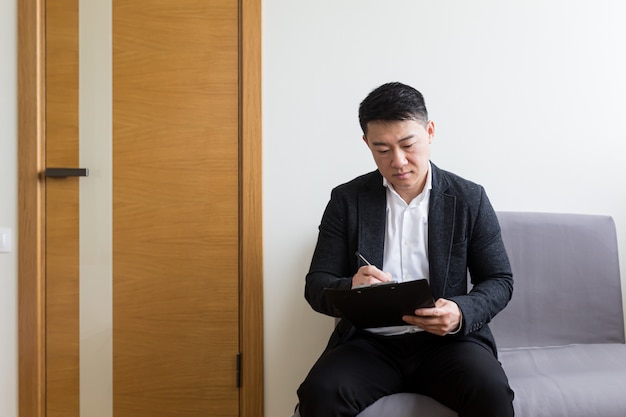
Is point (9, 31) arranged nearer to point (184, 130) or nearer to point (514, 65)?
point (184, 130)

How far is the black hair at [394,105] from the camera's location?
168 centimetres

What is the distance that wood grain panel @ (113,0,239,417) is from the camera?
2264 millimetres

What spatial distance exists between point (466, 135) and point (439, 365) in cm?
106

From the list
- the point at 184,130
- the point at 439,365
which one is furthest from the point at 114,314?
the point at 439,365

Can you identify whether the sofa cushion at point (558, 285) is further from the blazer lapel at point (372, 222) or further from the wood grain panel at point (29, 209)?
the wood grain panel at point (29, 209)

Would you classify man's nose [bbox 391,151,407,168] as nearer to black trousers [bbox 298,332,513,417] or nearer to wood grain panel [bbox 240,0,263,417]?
black trousers [bbox 298,332,513,417]

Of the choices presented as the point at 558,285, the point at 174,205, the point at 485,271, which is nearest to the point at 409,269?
the point at 485,271

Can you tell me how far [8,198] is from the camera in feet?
7.34

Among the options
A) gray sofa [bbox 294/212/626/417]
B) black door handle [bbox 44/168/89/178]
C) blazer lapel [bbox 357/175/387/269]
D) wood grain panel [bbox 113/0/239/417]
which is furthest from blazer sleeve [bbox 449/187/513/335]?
black door handle [bbox 44/168/89/178]

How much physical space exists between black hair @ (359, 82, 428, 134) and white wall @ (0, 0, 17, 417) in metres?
1.41

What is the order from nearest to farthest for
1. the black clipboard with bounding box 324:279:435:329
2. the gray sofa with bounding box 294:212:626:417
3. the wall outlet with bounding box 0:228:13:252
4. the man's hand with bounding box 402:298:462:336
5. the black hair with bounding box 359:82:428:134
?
the black clipboard with bounding box 324:279:435:329
the man's hand with bounding box 402:298:462:336
the black hair with bounding box 359:82:428:134
the gray sofa with bounding box 294:212:626:417
the wall outlet with bounding box 0:228:13:252

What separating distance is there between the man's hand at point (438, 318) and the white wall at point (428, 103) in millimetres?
779

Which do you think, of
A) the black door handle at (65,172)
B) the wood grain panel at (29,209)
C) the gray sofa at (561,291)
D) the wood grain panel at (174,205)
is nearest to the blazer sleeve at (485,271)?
the gray sofa at (561,291)

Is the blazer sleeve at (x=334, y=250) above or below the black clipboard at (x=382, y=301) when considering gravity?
above
